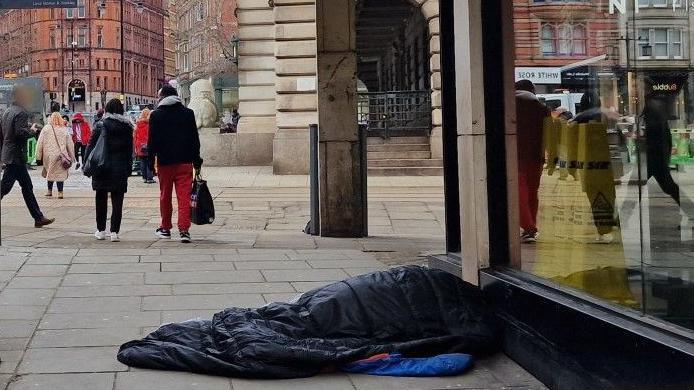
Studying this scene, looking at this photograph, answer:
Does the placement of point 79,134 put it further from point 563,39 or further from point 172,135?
point 563,39

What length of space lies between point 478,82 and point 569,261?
1204mm

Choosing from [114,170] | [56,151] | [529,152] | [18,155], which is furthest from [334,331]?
[56,151]

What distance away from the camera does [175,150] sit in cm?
1055

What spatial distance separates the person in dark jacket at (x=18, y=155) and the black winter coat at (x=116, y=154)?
1873mm

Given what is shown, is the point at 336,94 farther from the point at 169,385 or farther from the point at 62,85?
the point at 62,85

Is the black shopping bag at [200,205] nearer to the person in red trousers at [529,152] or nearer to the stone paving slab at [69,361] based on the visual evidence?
the stone paving slab at [69,361]

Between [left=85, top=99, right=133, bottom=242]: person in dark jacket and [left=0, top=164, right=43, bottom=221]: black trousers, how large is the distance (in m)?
1.80

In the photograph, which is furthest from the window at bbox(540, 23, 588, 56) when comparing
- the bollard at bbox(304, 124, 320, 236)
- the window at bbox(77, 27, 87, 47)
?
the window at bbox(77, 27, 87, 47)

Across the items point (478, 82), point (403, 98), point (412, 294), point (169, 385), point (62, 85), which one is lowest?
point (169, 385)

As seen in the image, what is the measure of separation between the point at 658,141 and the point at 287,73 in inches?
836

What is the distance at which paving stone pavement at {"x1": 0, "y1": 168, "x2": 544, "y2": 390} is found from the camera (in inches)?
195

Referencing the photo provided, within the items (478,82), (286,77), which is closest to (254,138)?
(286,77)

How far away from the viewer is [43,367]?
5129 millimetres

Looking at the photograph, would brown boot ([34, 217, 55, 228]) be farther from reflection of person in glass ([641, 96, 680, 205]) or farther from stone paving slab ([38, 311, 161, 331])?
reflection of person in glass ([641, 96, 680, 205])
